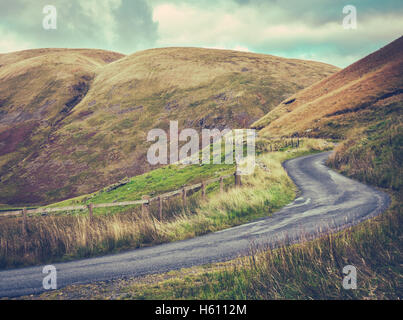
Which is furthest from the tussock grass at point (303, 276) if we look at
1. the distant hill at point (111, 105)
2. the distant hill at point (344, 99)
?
the distant hill at point (111, 105)

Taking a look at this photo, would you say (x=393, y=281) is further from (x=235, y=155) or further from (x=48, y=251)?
(x=235, y=155)

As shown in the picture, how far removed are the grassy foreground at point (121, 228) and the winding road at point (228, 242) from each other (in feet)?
2.41

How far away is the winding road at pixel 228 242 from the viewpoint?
330 inches

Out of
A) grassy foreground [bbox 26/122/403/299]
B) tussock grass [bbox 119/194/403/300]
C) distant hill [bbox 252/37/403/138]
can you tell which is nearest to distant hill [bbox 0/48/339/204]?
distant hill [bbox 252/37/403/138]

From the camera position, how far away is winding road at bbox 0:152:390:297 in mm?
8375

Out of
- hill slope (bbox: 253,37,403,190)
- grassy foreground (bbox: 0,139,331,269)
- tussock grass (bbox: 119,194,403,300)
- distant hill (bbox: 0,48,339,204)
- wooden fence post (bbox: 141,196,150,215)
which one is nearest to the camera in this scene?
tussock grass (bbox: 119,194,403,300)

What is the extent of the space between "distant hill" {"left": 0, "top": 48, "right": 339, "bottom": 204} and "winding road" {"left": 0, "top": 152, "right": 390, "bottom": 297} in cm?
4145

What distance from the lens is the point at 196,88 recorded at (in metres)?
79.1

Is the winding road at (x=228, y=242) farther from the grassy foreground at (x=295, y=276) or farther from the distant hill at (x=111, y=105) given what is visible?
the distant hill at (x=111, y=105)

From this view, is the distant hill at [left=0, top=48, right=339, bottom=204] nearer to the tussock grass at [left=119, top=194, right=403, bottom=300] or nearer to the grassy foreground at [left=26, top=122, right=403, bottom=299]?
the grassy foreground at [left=26, top=122, right=403, bottom=299]

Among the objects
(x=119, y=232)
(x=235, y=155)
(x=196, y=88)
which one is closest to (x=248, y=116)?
(x=196, y=88)

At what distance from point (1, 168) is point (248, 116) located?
5565cm

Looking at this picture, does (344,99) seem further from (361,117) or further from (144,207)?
(144,207)
